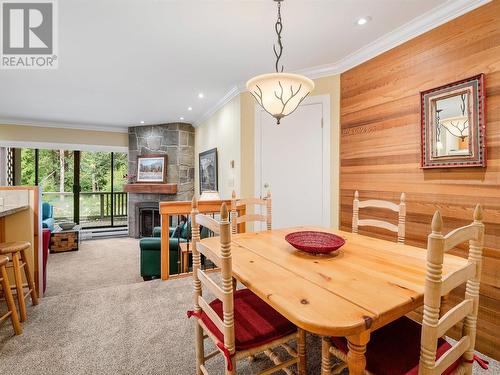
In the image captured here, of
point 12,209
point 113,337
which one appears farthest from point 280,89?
point 12,209

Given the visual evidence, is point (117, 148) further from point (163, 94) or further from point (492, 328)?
point (492, 328)

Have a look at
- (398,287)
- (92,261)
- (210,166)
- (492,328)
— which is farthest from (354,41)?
(92,261)

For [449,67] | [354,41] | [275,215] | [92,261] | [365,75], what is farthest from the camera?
[92,261]

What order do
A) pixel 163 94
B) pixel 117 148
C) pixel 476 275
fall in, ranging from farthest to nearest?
1. pixel 117 148
2. pixel 163 94
3. pixel 476 275

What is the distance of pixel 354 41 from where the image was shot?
2.52 metres

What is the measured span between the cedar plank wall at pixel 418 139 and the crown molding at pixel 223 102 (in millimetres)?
1493

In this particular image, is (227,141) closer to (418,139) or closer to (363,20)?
(363,20)

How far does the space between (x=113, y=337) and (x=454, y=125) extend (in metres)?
2.96

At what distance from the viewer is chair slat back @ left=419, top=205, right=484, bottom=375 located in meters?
0.76

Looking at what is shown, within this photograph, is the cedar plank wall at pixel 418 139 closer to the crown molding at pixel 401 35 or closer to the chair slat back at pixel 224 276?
the crown molding at pixel 401 35

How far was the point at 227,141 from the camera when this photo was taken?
4.23m

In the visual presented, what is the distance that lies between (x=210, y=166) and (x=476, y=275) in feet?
14.3

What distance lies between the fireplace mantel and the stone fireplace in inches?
6.2

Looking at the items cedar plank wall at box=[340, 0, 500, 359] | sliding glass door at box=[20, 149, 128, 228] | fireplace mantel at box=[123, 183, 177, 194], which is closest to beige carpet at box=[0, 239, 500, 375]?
cedar plank wall at box=[340, 0, 500, 359]
